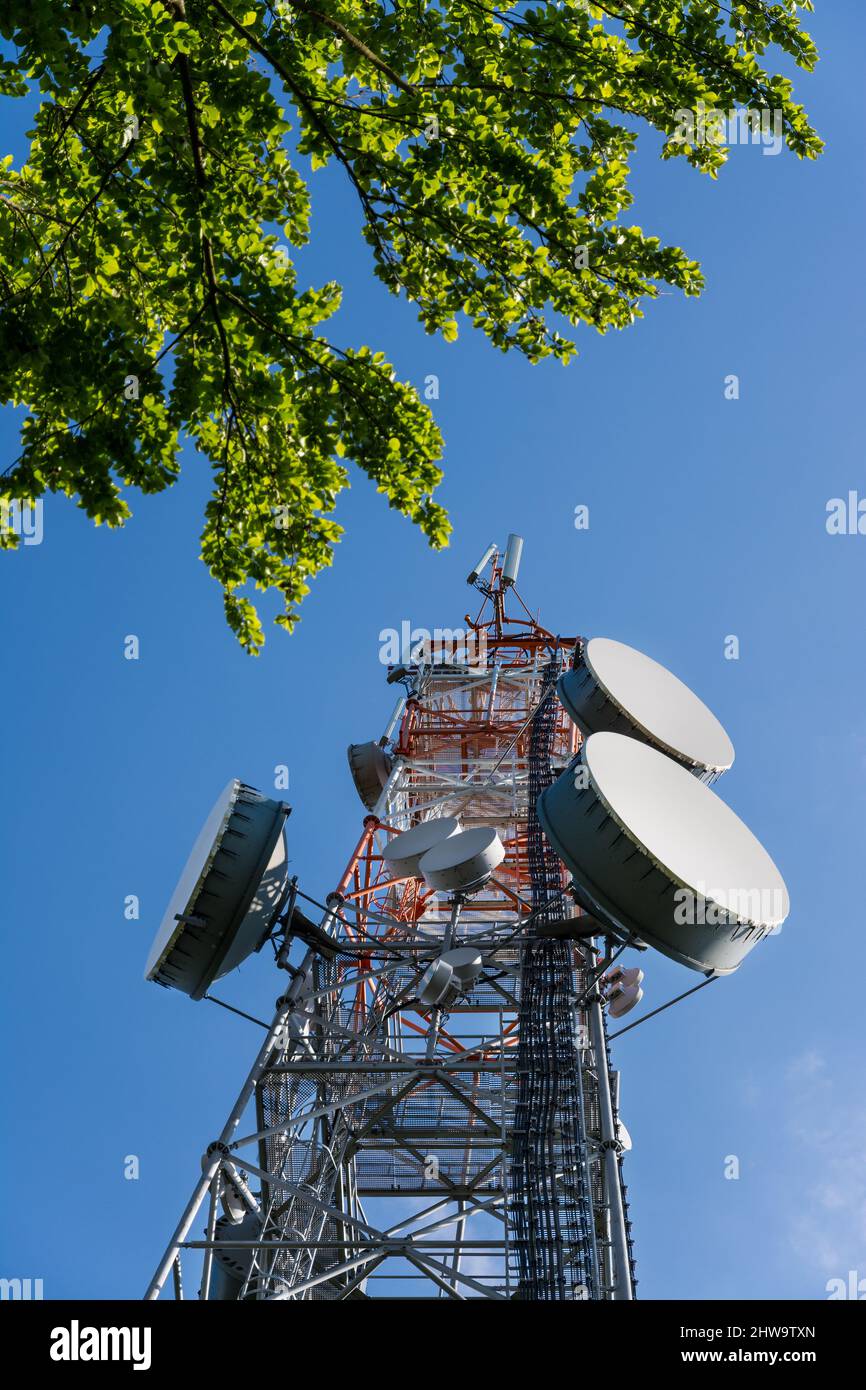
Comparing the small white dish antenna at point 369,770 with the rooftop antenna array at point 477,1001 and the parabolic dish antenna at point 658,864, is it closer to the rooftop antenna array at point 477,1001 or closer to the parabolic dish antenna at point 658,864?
the rooftop antenna array at point 477,1001

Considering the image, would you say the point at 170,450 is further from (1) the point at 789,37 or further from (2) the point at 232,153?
(1) the point at 789,37

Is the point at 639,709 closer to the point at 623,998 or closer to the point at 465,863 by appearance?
the point at 465,863

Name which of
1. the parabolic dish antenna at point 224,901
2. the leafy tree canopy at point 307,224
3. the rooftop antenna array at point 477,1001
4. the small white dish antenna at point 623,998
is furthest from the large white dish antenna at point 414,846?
the leafy tree canopy at point 307,224

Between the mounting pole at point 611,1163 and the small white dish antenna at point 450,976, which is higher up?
the small white dish antenna at point 450,976

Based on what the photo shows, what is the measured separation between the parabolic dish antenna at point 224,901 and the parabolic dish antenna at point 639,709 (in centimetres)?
489

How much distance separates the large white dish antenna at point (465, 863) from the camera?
13656 millimetres

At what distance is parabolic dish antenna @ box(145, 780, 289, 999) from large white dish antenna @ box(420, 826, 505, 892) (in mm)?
2161

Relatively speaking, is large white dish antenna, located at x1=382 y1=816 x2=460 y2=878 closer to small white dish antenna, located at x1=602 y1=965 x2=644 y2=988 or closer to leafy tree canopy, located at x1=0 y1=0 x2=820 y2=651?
small white dish antenna, located at x1=602 y1=965 x2=644 y2=988

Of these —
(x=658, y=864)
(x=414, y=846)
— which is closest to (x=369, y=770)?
(x=414, y=846)

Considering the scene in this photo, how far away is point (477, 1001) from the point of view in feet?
46.4

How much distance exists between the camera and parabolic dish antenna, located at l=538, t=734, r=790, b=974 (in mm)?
10664

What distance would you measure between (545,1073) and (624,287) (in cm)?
754

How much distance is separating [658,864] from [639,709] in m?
4.91
